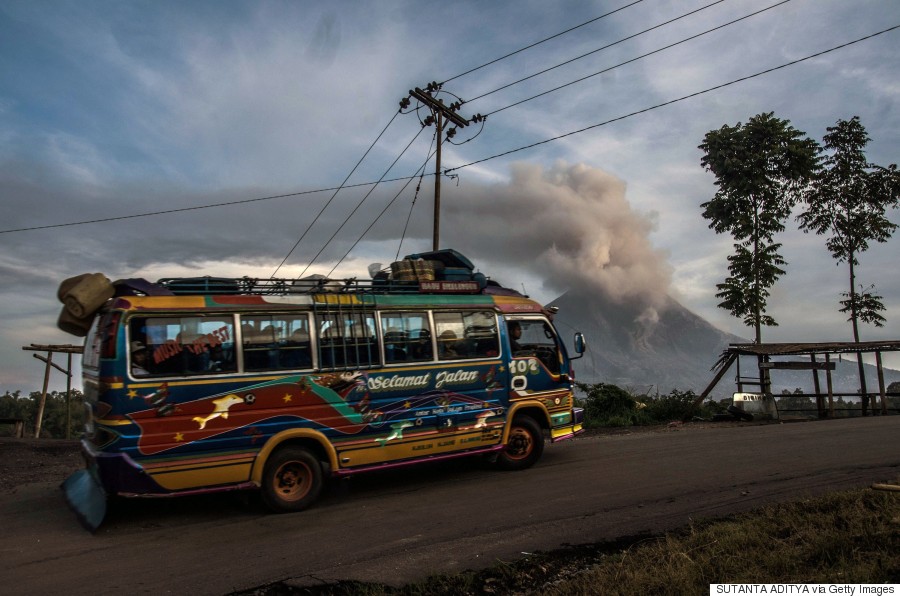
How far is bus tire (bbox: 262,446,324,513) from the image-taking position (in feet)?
24.7

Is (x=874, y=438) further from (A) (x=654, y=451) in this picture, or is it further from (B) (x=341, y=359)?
(B) (x=341, y=359)

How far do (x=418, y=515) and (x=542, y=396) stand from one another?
11.3ft

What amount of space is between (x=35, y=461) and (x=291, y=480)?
7.65m

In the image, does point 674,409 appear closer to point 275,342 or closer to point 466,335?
point 466,335

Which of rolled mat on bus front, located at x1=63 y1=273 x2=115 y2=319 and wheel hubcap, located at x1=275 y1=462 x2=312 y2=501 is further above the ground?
rolled mat on bus front, located at x1=63 y1=273 x2=115 y2=319

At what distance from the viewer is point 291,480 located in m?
7.78

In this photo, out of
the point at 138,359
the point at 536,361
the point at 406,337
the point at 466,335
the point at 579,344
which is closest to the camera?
the point at 138,359

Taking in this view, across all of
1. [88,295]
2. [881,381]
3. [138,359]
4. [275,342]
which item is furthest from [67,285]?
[881,381]

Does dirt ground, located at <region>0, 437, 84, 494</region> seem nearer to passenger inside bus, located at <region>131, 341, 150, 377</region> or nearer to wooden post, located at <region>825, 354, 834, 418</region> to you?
passenger inside bus, located at <region>131, 341, 150, 377</region>

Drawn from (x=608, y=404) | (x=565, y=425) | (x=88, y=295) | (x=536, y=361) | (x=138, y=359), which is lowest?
(x=608, y=404)

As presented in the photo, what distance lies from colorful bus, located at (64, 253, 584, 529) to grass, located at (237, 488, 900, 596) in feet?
8.17

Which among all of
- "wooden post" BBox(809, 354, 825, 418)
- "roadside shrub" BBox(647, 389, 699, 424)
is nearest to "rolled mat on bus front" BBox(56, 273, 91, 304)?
"roadside shrub" BBox(647, 389, 699, 424)

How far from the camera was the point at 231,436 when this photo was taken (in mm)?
7289

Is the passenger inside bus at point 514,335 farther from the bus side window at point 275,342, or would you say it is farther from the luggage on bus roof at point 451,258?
the bus side window at point 275,342
